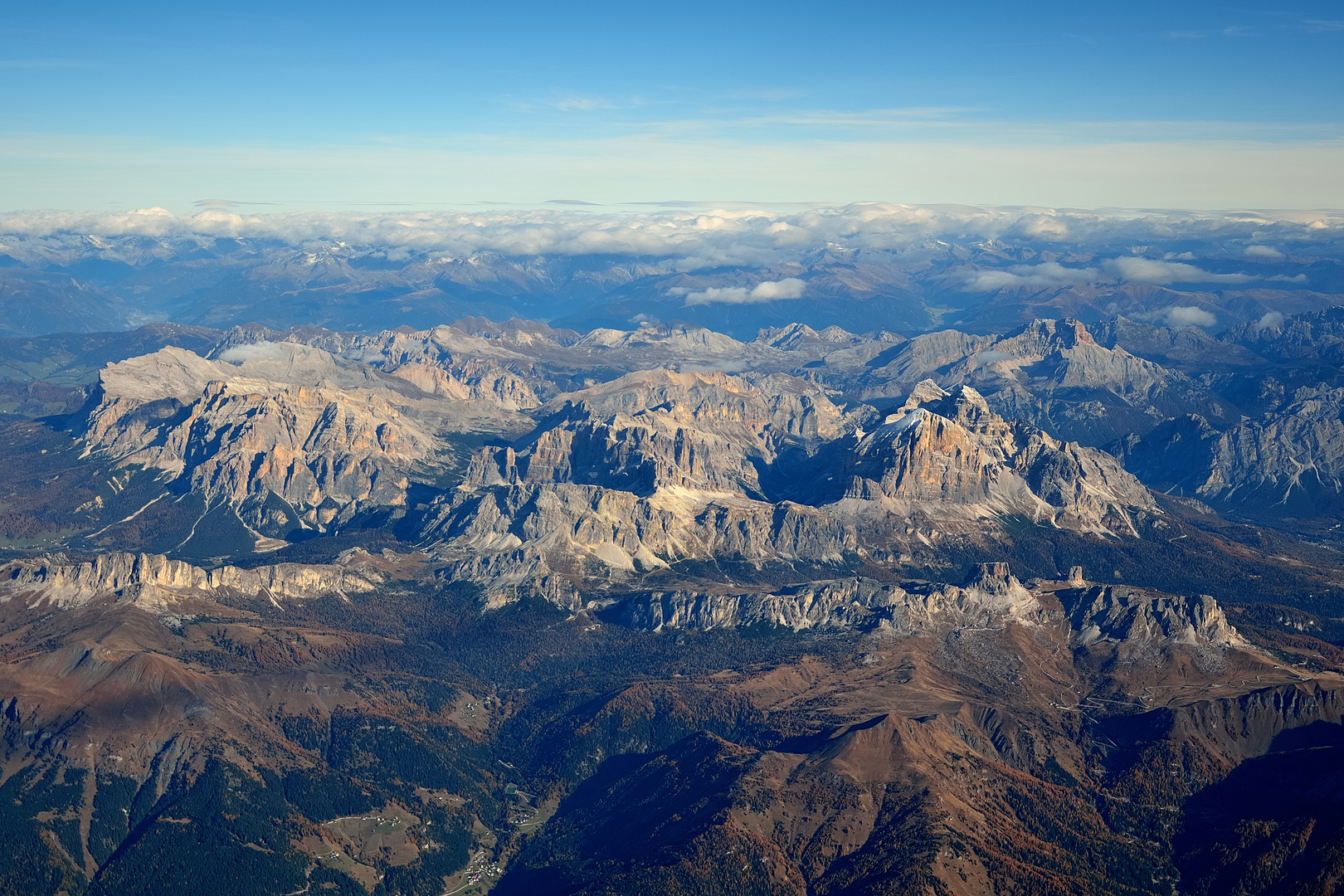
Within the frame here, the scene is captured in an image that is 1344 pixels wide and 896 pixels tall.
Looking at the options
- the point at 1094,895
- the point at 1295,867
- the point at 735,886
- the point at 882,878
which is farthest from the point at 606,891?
the point at 1295,867

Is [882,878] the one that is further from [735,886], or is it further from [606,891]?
[606,891]

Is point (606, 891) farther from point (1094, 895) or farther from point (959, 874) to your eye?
point (1094, 895)

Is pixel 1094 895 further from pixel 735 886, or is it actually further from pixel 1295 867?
pixel 735 886

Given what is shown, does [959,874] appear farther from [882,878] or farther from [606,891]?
[606,891]

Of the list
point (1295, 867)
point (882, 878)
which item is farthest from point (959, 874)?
point (1295, 867)

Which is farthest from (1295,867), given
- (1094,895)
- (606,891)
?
(606,891)
